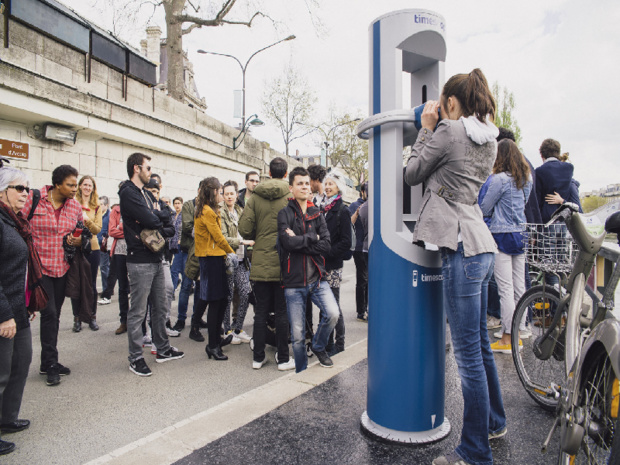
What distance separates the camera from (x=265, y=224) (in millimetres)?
4871

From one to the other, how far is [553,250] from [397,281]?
1448 millimetres

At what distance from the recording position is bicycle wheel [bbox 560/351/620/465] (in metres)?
1.78

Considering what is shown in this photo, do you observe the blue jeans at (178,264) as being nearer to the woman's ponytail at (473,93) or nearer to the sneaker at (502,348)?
the sneaker at (502,348)

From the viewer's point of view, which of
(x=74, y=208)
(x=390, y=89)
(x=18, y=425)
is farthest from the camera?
(x=74, y=208)

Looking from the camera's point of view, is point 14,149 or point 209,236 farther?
point 14,149

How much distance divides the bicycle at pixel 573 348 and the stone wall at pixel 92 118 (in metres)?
9.32

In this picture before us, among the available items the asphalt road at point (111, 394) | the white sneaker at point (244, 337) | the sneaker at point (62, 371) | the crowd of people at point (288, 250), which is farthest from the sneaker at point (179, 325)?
the sneaker at point (62, 371)

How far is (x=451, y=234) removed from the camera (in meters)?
2.32

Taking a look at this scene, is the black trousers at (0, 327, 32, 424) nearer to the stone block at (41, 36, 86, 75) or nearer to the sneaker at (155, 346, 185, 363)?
the sneaker at (155, 346, 185, 363)

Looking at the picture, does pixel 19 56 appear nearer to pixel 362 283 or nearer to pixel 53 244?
pixel 53 244

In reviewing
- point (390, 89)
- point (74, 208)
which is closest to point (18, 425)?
point (74, 208)

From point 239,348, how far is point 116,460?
10.9ft

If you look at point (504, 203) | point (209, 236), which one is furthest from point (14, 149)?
point (504, 203)

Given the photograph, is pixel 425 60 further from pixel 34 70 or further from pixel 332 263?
pixel 34 70
